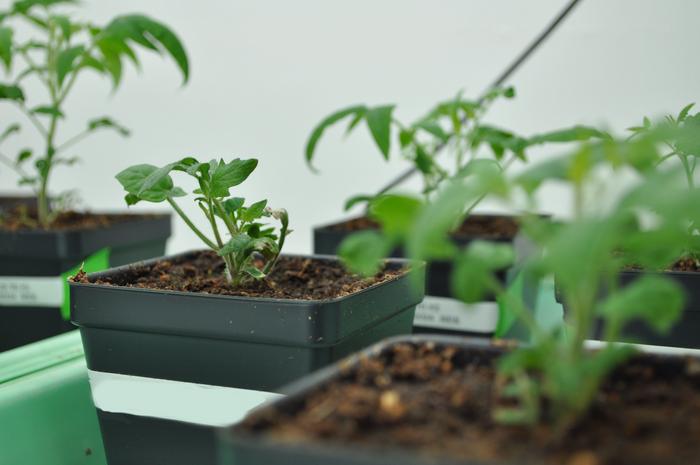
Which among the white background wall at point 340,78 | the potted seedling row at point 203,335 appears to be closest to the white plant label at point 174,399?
the potted seedling row at point 203,335

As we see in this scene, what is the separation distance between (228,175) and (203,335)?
0.13 m

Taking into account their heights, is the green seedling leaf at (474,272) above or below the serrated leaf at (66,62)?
below

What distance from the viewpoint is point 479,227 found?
1065 mm

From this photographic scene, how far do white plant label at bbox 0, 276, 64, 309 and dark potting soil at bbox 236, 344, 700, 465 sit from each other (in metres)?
0.65

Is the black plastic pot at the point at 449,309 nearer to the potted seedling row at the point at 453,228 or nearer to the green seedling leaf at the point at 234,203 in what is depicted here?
the potted seedling row at the point at 453,228

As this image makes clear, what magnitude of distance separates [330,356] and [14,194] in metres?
1.29

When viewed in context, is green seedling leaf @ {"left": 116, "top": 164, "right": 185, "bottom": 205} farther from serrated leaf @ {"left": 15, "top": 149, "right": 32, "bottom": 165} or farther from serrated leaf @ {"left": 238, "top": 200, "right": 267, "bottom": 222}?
serrated leaf @ {"left": 15, "top": 149, "right": 32, "bottom": 165}

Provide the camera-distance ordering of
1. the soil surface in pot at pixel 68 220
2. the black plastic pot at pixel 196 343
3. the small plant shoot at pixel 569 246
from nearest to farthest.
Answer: the small plant shoot at pixel 569 246
the black plastic pot at pixel 196 343
the soil surface in pot at pixel 68 220

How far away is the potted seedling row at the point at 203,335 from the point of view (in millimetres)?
555

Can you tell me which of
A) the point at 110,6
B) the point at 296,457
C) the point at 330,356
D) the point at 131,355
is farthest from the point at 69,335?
the point at 110,6

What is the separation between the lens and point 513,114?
114cm

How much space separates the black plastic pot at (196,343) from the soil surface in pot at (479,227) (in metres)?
0.37

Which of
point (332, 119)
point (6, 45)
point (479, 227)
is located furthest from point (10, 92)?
point (479, 227)

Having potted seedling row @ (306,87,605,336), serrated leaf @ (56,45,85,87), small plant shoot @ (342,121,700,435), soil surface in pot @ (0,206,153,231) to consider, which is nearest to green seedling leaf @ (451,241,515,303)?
small plant shoot @ (342,121,700,435)
